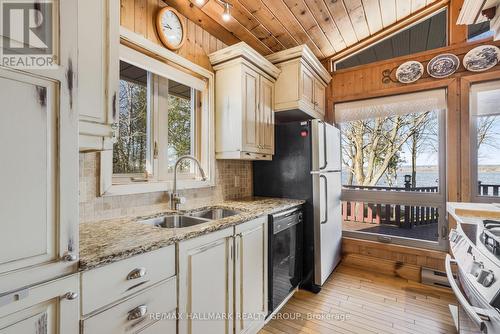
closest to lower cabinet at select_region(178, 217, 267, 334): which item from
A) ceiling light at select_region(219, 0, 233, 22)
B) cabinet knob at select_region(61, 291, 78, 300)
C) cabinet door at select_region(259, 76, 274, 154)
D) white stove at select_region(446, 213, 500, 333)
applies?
cabinet knob at select_region(61, 291, 78, 300)

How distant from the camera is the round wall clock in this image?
1888 millimetres

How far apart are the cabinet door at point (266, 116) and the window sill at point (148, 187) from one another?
735 millimetres

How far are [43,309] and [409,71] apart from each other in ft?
11.8

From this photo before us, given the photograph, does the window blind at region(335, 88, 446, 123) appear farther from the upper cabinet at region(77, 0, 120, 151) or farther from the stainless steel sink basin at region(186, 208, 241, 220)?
the upper cabinet at region(77, 0, 120, 151)

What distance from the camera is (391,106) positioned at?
2988mm

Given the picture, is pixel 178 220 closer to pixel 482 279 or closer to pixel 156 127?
pixel 156 127

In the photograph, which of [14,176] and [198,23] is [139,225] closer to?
[14,176]

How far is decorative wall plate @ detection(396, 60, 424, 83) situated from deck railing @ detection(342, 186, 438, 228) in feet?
4.24

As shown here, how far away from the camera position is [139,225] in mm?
1447

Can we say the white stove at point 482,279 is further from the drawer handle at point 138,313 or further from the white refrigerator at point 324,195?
the drawer handle at point 138,313

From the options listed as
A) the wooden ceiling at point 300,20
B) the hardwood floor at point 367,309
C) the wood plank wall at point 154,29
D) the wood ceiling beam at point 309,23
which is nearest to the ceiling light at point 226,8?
the wooden ceiling at point 300,20

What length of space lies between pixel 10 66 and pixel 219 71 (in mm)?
1850

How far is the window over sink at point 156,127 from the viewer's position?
5.81 feet

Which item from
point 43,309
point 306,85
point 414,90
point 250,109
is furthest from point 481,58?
point 43,309
